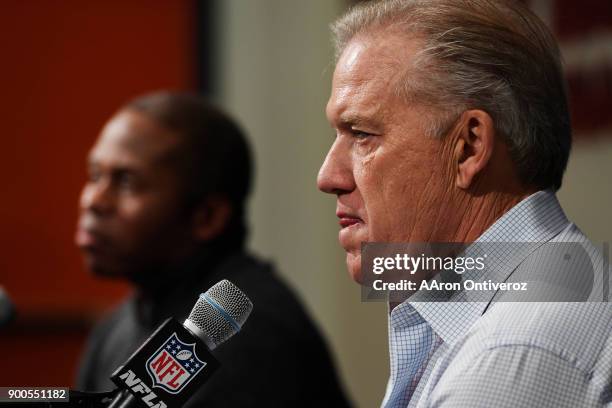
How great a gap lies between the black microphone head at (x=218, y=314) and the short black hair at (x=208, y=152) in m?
1.40

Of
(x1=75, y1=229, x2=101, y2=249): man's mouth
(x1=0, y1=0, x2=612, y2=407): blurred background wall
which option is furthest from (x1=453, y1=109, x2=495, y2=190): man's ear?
(x1=0, y1=0, x2=612, y2=407): blurred background wall

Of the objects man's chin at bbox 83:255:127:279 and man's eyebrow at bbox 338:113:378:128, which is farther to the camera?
man's chin at bbox 83:255:127:279

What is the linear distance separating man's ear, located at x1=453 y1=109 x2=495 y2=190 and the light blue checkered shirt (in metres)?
0.07

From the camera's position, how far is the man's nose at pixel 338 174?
132 centimetres

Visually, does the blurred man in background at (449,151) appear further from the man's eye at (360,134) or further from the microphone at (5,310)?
the microphone at (5,310)

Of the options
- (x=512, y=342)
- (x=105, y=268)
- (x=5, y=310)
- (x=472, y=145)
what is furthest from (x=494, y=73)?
(x=105, y=268)

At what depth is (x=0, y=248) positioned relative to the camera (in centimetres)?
436

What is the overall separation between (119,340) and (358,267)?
1644 mm

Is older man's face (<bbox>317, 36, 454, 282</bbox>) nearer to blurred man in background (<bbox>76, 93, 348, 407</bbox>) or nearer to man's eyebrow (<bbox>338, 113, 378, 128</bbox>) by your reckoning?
man's eyebrow (<bbox>338, 113, 378, 128</bbox>)

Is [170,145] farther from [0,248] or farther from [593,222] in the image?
[0,248]

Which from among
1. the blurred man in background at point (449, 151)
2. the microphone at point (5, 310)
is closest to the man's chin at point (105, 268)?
the microphone at point (5, 310)

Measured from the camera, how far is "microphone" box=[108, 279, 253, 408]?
1.05 metres

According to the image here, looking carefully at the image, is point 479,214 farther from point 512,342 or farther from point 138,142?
point 138,142

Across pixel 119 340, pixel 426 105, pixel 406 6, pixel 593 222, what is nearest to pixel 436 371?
pixel 426 105
